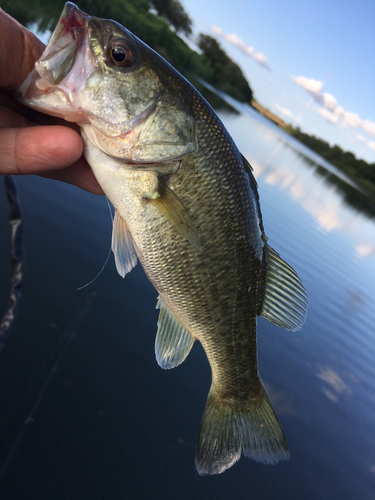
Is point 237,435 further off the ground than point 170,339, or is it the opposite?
point 170,339

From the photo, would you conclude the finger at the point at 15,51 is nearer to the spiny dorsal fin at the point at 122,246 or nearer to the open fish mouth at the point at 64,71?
the open fish mouth at the point at 64,71

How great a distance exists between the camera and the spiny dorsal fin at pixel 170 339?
77.4 inches

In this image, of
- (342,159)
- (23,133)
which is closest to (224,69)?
(342,159)

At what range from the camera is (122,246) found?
1.82 m

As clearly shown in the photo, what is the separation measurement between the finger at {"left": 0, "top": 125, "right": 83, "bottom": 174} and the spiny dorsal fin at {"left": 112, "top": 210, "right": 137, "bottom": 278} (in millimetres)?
435

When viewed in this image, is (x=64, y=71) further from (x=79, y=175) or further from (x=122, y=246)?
(x=122, y=246)

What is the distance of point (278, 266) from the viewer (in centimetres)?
200

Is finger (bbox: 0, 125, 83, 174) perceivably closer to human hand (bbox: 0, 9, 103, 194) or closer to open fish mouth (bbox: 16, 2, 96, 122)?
human hand (bbox: 0, 9, 103, 194)

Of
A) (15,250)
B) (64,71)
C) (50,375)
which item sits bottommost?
(50,375)

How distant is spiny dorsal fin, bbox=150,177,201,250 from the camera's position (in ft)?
5.31

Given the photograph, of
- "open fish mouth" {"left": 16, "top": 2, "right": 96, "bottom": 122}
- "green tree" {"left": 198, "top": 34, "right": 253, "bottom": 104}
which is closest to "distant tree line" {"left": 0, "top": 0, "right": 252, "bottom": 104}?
"green tree" {"left": 198, "top": 34, "right": 253, "bottom": 104}

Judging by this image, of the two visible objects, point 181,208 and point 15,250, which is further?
point 15,250

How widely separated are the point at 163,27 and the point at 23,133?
154 feet

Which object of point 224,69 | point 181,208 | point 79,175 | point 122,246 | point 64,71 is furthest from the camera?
point 224,69
